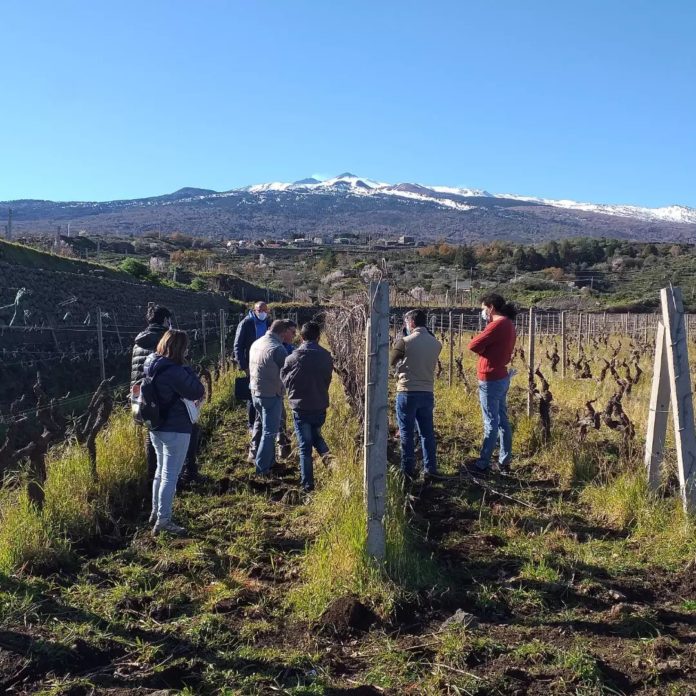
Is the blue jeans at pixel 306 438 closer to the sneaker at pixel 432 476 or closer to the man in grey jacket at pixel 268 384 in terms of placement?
the man in grey jacket at pixel 268 384

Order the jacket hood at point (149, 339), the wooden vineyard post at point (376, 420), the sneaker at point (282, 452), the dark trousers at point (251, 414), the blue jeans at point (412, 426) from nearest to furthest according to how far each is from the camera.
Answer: the wooden vineyard post at point (376, 420)
the jacket hood at point (149, 339)
the blue jeans at point (412, 426)
the sneaker at point (282, 452)
the dark trousers at point (251, 414)

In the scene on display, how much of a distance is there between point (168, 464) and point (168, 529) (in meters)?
0.45

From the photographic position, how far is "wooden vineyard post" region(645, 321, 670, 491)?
4.99 metres

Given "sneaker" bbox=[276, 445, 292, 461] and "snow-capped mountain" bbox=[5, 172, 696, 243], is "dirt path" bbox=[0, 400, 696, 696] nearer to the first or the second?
"sneaker" bbox=[276, 445, 292, 461]

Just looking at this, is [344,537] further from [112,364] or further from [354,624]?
[112,364]

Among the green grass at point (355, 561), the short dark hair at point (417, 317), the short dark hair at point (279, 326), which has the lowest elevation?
the green grass at point (355, 561)

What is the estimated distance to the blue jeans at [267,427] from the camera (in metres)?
6.06

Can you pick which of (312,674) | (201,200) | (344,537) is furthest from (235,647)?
(201,200)

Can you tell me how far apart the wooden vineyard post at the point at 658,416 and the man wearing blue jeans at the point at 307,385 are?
2.58 meters

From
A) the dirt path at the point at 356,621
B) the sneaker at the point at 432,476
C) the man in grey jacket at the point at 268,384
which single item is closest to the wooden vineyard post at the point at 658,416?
the dirt path at the point at 356,621

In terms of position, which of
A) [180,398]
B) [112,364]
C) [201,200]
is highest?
[201,200]

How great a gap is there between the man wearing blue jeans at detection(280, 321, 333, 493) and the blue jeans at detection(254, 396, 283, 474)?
373 mm

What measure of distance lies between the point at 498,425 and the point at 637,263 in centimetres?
5662

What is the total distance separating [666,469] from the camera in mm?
5219
